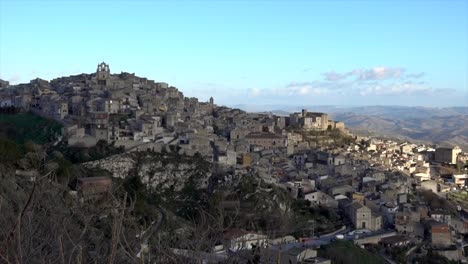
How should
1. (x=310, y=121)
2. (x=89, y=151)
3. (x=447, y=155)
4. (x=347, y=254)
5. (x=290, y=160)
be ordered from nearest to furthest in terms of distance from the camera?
(x=347, y=254), (x=89, y=151), (x=290, y=160), (x=447, y=155), (x=310, y=121)

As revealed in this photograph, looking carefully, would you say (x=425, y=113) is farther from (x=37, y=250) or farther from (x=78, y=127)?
(x=37, y=250)

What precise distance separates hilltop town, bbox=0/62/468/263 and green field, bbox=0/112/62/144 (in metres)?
0.81

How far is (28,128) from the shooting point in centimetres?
3009

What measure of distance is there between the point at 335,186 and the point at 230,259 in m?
23.9

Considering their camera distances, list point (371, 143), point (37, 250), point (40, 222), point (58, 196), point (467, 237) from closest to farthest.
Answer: point (37, 250), point (40, 222), point (58, 196), point (467, 237), point (371, 143)

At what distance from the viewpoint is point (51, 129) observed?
2850 centimetres

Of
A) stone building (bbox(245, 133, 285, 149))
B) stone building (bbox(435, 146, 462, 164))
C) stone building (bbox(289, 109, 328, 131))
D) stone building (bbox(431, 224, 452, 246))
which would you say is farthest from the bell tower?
stone building (bbox(431, 224, 452, 246))

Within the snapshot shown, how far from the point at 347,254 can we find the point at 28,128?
63.3 feet

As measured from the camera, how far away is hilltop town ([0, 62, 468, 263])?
74.4 feet

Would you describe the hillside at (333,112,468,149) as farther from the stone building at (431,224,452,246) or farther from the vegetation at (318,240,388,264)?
the vegetation at (318,240,388,264)

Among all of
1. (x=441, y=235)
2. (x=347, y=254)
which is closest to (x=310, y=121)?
(x=441, y=235)

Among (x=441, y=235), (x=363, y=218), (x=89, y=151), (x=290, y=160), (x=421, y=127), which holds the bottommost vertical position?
(x=421, y=127)

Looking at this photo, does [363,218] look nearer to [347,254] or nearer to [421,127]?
[347,254]

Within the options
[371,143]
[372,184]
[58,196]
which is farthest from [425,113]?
[58,196]
